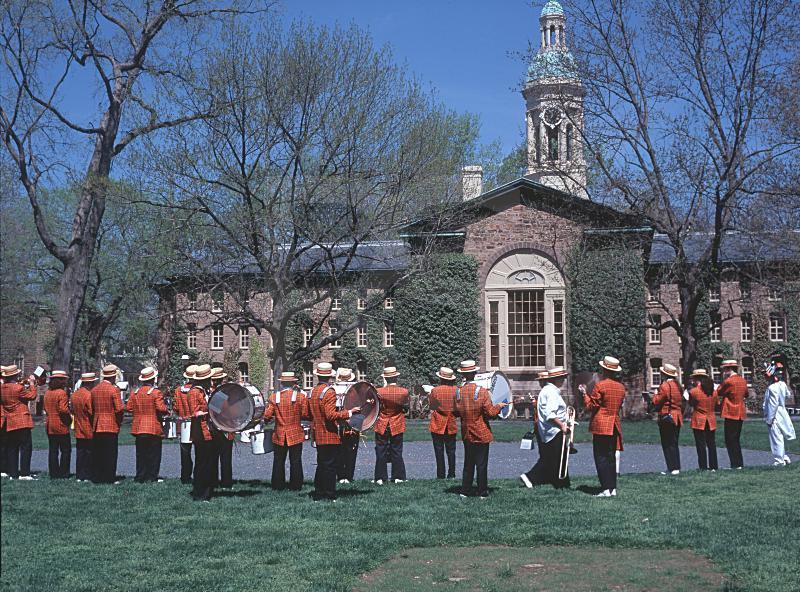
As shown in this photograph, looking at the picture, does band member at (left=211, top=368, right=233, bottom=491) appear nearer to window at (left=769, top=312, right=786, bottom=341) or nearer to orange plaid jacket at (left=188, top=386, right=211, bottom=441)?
orange plaid jacket at (left=188, top=386, right=211, bottom=441)

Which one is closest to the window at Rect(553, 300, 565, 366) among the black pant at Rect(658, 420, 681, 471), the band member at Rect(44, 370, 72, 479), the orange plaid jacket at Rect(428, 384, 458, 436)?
the black pant at Rect(658, 420, 681, 471)

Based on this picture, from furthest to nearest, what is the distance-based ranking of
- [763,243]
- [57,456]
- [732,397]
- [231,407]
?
[763,243], [732,397], [57,456], [231,407]

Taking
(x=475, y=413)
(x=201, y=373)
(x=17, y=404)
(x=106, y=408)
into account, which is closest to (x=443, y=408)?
(x=475, y=413)

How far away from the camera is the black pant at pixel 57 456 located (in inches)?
663

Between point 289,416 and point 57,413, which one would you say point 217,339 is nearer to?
point 57,413

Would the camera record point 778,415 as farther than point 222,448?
Yes

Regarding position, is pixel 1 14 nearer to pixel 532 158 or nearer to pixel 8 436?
pixel 8 436

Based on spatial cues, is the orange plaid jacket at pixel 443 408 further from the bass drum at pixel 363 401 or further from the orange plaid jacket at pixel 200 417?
the orange plaid jacket at pixel 200 417

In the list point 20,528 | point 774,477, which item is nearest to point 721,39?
point 774,477

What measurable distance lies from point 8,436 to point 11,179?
1014 centimetres

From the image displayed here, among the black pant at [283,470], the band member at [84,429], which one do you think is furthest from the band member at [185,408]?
the band member at [84,429]

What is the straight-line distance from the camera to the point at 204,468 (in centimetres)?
1373

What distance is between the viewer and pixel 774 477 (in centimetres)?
1603

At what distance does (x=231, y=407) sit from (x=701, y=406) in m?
8.71
